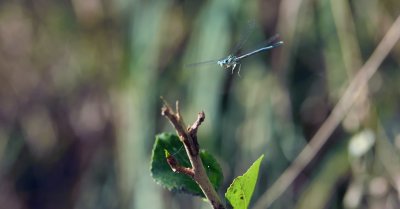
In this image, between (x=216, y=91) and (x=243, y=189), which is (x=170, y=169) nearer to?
(x=243, y=189)

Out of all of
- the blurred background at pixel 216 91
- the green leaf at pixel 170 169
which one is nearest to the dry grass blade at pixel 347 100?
the blurred background at pixel 216 91

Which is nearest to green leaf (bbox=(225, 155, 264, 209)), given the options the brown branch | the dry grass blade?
the brown branch

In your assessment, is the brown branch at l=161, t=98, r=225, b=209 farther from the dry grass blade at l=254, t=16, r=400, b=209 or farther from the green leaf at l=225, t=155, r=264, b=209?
the dry grass blade at l=254, t=16, r=400, b=209

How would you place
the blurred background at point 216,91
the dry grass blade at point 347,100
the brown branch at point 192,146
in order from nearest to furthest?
the brown branch at point 192,146
the dry grass blade at point 347,100
the blurred background at point 216,91

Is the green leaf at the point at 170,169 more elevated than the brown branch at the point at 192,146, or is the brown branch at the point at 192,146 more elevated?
the brown branch at the point at 192,146

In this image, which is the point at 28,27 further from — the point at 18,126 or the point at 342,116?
the point at 342,116

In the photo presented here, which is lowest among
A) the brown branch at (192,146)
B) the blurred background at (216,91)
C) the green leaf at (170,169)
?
the blurred background at (216,91)

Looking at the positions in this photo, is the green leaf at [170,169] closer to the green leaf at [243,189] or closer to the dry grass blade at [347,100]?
the green leaf at [243,189]

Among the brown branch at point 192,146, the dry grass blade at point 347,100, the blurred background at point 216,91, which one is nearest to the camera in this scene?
the brown branch at point 192,146
